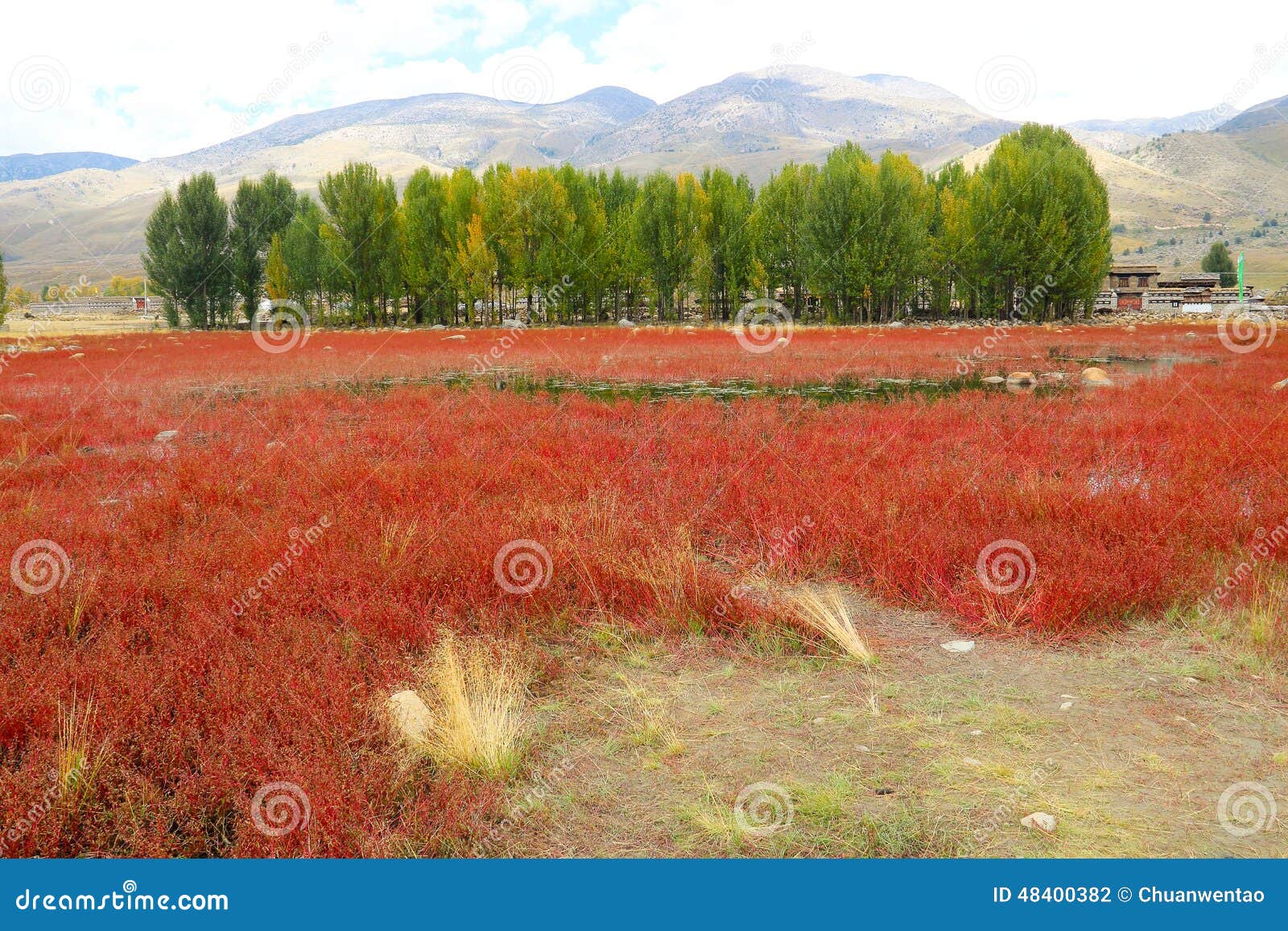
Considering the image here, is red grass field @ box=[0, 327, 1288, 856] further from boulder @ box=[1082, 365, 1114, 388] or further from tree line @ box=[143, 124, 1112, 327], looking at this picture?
tree line @ box=[143, 124, 1112, 327]

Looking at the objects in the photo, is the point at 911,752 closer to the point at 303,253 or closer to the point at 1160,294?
the point at 303,253

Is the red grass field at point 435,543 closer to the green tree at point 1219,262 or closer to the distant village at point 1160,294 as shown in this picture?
the distant village at point 1160,294

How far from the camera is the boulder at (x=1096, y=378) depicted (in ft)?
54.2

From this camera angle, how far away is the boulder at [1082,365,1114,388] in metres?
16.5

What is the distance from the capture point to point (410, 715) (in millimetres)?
3650

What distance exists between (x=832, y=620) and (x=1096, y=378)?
51.1ft

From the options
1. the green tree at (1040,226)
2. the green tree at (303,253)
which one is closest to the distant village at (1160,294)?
the green tree at (1040,226)

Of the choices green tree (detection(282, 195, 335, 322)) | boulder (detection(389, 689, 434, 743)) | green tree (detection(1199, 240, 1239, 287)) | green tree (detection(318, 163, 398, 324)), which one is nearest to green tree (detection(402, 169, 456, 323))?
green tree (detection(318, 163, 398, 324))

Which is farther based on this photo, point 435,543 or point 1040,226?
point 1040,226

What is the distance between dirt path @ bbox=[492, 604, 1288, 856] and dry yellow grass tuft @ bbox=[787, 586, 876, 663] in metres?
A: 0.10

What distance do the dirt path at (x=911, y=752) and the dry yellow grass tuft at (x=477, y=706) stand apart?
0.18 metres

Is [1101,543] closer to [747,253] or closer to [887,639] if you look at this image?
[887,639]

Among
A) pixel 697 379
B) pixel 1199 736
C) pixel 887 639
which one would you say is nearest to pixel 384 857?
pixel 887 639

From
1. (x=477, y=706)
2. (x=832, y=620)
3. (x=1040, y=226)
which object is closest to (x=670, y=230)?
(x=1040, y=226)
